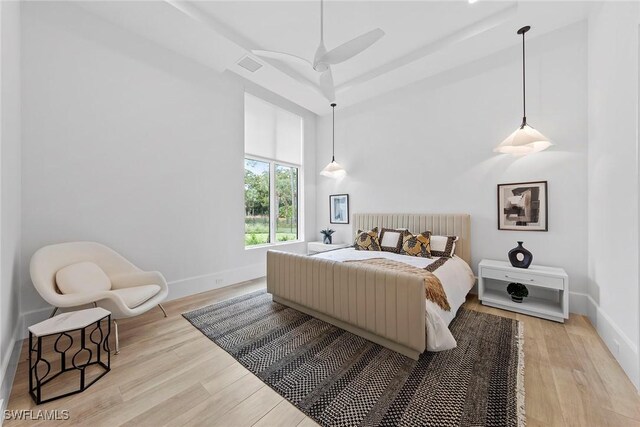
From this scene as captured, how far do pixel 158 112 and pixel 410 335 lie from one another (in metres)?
3.99

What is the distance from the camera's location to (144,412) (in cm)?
152

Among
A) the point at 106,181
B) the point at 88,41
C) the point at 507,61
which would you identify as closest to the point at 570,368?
the point at 507,61

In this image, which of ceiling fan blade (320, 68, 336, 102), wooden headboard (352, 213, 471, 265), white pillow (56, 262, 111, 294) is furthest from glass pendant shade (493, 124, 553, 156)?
white pillow (56, 262, 111, 294)

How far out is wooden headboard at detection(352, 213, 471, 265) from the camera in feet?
11.7

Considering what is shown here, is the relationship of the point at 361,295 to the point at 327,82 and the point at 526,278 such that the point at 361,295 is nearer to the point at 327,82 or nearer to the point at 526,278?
the point at 526,278

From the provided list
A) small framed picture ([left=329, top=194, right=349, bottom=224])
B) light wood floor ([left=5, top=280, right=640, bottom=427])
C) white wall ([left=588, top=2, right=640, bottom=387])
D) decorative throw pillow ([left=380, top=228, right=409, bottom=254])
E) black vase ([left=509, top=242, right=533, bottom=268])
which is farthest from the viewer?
small framed picture ([left=329, top=194, right=349, bottom=224])

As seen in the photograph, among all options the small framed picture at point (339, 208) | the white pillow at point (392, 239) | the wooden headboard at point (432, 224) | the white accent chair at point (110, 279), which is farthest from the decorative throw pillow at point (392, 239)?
the white accent chair at point (110, 279)

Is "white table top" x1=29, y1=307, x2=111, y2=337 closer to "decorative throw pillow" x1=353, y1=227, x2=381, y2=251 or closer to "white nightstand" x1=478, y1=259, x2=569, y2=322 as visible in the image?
"decorative throw pillow" x1=353, y1=227, x2=381, y2=251

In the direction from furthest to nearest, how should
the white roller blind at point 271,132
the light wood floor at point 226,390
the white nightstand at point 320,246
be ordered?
the white nightstand at point 320,246, the white roller blind at point 271,132, the light wood floor at point 226,390

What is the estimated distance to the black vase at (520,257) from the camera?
2883 mm

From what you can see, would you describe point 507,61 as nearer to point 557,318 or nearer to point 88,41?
point 557,318

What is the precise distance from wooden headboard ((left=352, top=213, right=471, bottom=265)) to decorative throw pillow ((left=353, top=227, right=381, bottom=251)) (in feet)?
1.36

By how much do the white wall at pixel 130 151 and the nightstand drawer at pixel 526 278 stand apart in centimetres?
367

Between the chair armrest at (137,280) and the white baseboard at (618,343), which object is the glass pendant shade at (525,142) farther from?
the chair armrest at (137,280)
